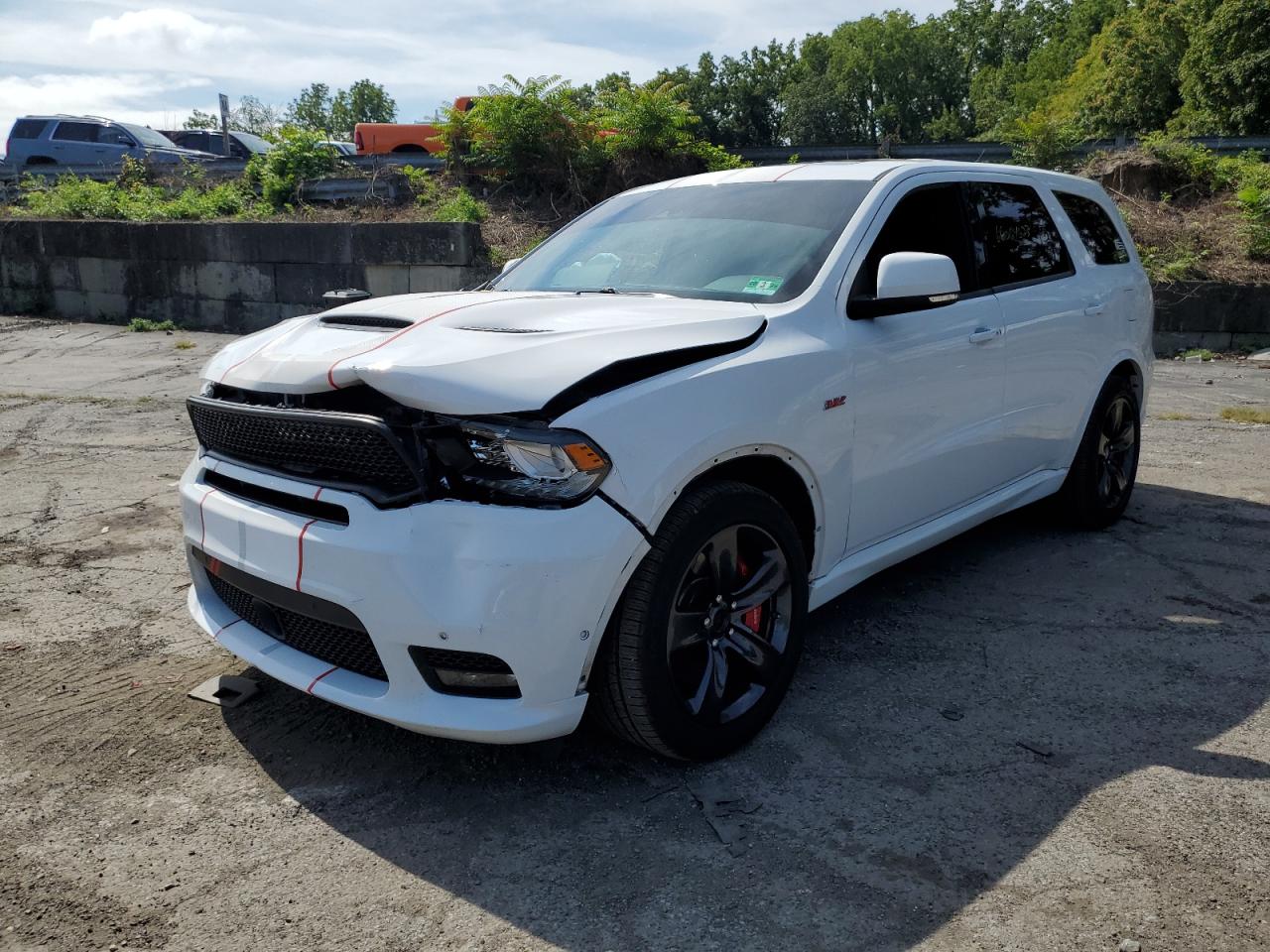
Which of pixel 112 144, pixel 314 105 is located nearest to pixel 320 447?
pixel 112 144

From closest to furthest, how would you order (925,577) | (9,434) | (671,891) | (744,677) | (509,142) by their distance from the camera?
(671,891) → (744,677) → (925,577) → (9,434) → (509,142)

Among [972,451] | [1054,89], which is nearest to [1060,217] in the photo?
[972,451]

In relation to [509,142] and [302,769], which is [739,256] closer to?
[302,769]

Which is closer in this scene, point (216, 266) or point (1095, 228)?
point (1095, 228)

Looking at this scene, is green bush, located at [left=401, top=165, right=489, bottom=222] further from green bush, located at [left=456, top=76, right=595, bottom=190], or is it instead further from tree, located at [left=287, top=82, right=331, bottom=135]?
tree, located at [left=287, top=82, right=331, bottom=135]

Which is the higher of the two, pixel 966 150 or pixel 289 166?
pixel 966 150

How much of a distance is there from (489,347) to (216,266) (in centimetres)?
1168

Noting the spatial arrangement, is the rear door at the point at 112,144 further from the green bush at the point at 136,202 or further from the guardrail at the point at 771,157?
the green bush at the point at 136,202

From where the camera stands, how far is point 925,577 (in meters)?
4.64

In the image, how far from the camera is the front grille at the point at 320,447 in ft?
8.35

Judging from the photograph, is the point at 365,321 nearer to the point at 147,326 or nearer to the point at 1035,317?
the point at 1035,317

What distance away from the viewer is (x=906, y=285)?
3.33m

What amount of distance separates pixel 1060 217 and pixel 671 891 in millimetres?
3916

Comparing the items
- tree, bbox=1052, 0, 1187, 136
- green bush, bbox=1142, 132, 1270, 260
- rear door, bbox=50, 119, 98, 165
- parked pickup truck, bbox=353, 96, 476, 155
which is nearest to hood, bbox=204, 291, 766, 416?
green bush, bbox=1142, 132, 1270, 260
